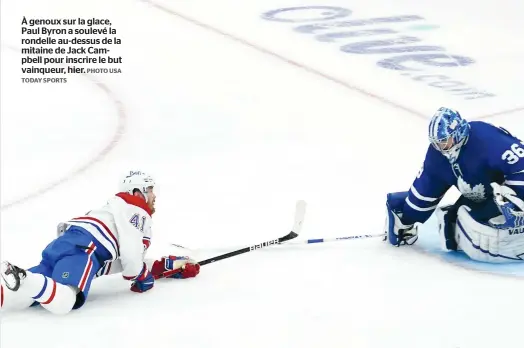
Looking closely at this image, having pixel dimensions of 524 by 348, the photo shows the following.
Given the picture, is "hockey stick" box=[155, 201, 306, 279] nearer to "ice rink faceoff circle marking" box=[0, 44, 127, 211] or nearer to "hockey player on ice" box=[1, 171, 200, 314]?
"hockey player on ice" box=[1, 171, 200, 314]

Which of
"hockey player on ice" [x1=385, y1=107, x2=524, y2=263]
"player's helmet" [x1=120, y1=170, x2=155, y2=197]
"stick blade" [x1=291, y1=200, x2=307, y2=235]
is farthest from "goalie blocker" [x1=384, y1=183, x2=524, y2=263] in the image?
"player's helmet" [x1=120, y1=170, x2=155, y2=197]

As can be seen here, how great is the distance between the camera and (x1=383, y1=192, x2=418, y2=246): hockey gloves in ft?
12.0

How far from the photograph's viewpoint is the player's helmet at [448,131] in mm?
3234

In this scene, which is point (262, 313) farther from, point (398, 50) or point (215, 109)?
point (398, 50)

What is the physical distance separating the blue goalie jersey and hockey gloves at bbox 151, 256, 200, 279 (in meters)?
0.91

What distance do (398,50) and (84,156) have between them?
8.94 feet

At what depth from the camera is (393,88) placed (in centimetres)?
587

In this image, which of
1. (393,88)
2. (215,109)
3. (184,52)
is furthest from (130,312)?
(184,52)

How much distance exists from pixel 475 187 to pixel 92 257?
140cm

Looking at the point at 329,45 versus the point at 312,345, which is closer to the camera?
the point at 312,345

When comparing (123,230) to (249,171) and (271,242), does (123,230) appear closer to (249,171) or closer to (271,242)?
(271,242)

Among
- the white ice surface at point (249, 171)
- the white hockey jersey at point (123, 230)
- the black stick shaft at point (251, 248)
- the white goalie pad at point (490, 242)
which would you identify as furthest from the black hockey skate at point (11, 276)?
the white goalie pad at point (490, 242)

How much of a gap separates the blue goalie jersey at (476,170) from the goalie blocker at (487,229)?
45 mm

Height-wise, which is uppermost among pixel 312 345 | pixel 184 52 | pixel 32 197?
pixel 184 52
